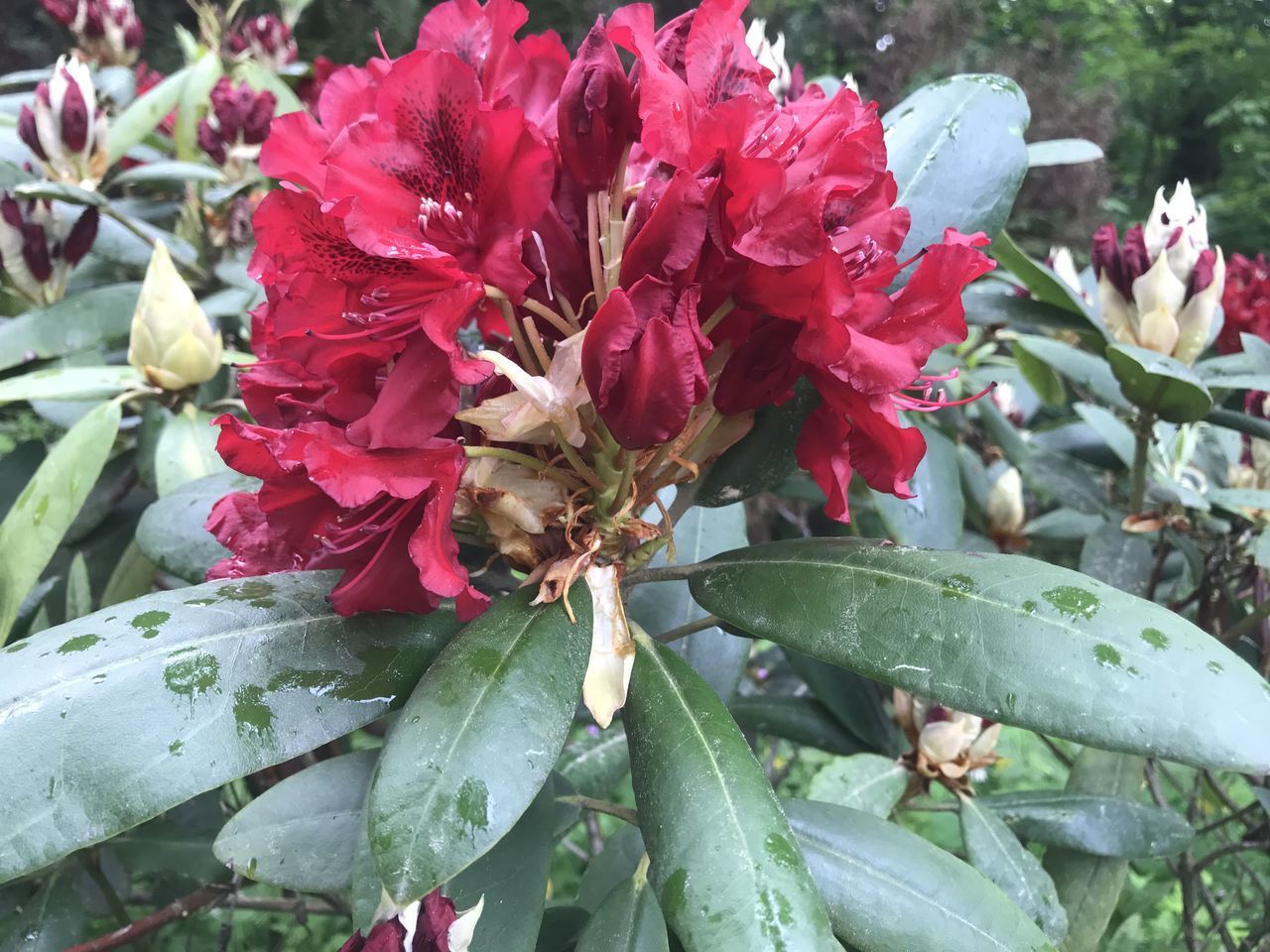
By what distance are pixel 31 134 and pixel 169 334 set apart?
1.77 feet

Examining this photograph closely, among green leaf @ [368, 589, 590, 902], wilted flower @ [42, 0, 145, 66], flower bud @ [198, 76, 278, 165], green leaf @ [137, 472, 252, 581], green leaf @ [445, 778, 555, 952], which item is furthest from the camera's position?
wilted flower @ [42, 0, 145, 66]

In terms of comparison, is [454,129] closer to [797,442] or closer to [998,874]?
[797,442]

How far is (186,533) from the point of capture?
0.69 meters

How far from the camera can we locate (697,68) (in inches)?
20.0

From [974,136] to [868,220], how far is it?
27 cm

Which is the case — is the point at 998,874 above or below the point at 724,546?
below

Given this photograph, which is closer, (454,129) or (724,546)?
(454,129)

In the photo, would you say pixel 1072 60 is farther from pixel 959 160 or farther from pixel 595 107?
pixel 595 107

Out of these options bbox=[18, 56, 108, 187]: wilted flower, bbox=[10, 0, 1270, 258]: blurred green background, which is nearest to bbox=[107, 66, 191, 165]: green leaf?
bbox=[18, 56, 108, 187]: wilted flower

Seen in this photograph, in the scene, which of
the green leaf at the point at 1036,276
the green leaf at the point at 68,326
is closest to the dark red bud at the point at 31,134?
the green leaf at the point at 68,326

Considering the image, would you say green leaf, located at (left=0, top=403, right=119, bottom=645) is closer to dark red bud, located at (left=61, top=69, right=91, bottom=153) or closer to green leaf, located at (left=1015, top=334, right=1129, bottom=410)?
dark red bud, located at (left=61, top=69, right=91, bottom=153)

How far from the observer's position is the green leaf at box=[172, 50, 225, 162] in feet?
4.78

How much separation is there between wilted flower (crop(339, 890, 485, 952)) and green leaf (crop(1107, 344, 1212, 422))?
742mm

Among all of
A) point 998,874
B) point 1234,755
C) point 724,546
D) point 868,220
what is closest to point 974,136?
point 868,220
